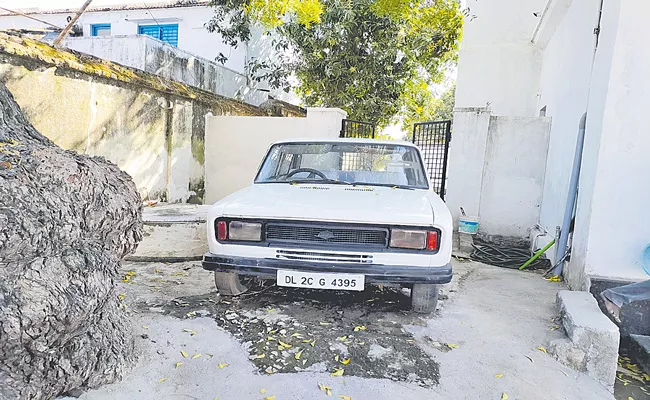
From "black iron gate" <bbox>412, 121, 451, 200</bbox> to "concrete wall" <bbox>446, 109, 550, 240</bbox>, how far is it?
1.87ft

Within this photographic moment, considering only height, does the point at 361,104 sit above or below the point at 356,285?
above

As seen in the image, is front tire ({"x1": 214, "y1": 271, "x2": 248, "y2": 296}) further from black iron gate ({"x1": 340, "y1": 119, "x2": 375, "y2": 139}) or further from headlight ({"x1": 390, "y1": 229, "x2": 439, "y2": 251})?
black iron gate ({"x1": 340, "y1": 119, "x2": 375, "y2": 139})

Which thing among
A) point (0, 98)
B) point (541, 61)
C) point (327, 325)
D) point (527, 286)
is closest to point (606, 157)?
point (527, 286)

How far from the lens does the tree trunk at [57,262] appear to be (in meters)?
1.78

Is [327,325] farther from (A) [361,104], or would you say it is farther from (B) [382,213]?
(A) [361,104]

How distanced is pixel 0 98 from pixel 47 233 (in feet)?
3.82

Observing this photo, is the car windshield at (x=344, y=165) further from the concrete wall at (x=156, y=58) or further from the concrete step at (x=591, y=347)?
the concrete wall at (x=156, y=58)

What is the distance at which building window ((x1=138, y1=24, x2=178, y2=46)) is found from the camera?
13.8 metres

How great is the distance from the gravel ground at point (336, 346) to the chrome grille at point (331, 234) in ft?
2.28

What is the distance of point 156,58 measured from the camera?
9.93 metres

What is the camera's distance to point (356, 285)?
3084 mm

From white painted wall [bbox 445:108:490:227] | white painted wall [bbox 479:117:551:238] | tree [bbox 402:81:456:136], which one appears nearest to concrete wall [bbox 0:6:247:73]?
tree [bbox 402:81:456:136]

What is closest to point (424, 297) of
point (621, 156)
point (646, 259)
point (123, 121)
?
point (646, 259)

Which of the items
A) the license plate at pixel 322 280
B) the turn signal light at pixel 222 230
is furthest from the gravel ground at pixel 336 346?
the turn signal light at pixel 222 230
